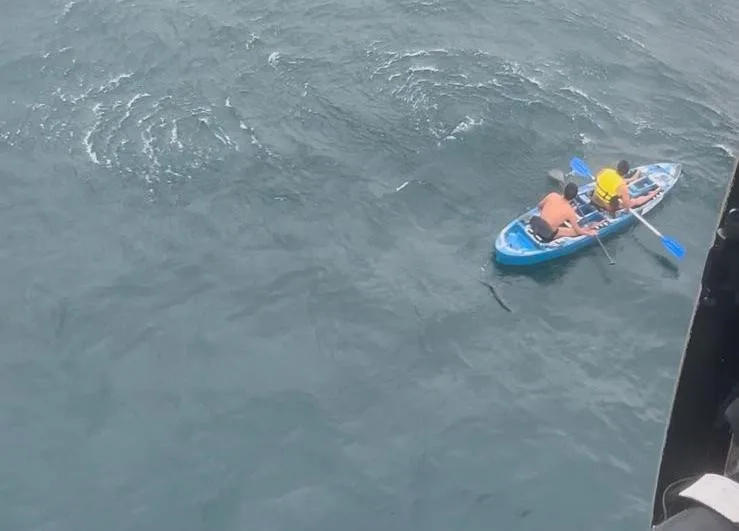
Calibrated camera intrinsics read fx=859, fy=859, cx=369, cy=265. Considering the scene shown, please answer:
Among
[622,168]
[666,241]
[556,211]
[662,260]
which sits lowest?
[662,260]

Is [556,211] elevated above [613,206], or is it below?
above

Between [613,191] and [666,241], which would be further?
[613,191]

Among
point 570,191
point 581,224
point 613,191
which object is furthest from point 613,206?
point 570,191

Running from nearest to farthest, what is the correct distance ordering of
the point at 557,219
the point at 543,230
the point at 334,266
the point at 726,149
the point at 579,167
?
the point at 334,266 → the point at 543,230 → the point at 557,219 → the point at 579,167 → the point at 726,149

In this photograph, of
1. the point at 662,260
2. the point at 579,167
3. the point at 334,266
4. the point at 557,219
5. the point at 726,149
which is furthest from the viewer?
the point at 726,149

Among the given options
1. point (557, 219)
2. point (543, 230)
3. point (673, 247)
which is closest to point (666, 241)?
point (673, 247)

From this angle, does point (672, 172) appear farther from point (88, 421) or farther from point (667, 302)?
point (88, 421)

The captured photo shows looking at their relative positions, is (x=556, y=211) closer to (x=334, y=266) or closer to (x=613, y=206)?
(x=613, y=206)
